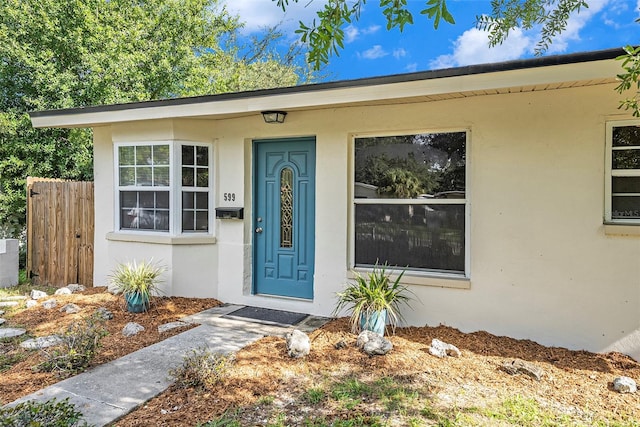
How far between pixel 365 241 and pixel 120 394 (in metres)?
3.25

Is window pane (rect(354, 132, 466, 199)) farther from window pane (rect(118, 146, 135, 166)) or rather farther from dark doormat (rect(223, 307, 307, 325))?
window pane (rect(118, 146, 135, 166))

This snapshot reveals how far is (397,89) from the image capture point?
441 cm

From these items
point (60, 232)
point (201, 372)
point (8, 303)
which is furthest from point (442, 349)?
point (60, 232)

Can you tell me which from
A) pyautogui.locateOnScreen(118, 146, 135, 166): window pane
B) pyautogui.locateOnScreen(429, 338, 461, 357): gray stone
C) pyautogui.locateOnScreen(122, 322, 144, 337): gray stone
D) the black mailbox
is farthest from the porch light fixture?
pyautogui.locateOnScreen(429, 338, 461, 357): gray stone

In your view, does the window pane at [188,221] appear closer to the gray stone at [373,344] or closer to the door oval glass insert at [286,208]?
the door oval glass insert at [286,208]

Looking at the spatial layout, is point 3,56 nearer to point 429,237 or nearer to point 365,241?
point 365,241

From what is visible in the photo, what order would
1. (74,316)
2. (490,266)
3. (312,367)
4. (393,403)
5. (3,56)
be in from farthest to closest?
(3,56) < (74,316) < (490,266) < (312,367) < (393,403)

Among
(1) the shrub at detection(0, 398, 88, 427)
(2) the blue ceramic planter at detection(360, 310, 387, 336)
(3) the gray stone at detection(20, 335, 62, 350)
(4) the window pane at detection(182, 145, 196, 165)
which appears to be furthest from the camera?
(4) the window pane at detection(182, 145, 196, 165)

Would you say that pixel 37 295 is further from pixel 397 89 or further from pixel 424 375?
pixel 397 89

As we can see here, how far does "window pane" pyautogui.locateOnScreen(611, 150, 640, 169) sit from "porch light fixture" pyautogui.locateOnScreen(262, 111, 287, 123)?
3911 millimetres

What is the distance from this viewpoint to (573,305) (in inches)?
167

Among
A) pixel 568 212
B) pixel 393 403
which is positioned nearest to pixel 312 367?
pixel 393 403

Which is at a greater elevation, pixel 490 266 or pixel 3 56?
pixel 3 56

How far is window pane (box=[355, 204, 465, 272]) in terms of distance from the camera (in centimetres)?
483
